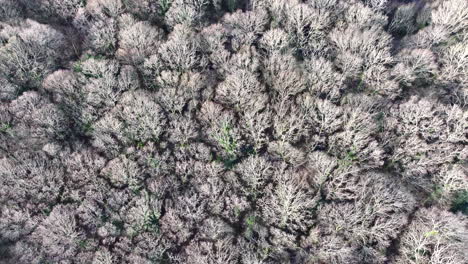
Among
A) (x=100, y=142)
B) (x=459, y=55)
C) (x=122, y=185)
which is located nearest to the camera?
(x=122, y=185)

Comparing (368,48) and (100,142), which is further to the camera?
(368,48)

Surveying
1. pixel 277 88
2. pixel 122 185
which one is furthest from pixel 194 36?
pixel 122 185

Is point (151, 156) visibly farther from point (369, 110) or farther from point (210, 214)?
point (369, 110)

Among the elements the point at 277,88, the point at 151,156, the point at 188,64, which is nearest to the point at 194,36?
the point at 188,64

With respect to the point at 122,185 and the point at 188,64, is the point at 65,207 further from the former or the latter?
the point at 188,64

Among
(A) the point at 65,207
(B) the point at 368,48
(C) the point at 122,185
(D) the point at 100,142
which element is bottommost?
(A) the point at 65,207

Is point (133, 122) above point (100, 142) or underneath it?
above

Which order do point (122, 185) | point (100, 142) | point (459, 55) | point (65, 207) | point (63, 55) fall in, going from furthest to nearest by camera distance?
1. point (63, 55)
2. point (459, 55)
3. point (100, 142)
4. point (122, 185)
5. point (65, 207)
